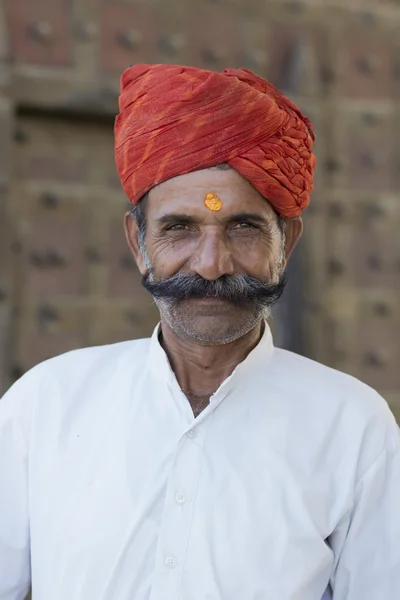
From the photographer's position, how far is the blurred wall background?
2930 millimetres

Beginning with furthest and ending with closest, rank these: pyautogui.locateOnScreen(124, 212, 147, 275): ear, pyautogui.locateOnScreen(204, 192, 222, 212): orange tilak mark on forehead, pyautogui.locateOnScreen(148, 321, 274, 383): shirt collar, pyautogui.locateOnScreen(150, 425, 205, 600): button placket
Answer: pyautogui.locateOnScreen(124, 212, 147, 275): ear → pyautogui.locateOnScreen(148, 321, 274, 383): shirt collar → pyautogui.locateOnScreen(204, 192, 222, 212): orange tilak mark on forehead → pyautogui.locateOnScreen(150, 425, 205, 600): button placket

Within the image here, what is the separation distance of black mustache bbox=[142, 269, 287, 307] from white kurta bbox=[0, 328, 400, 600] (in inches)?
5.7

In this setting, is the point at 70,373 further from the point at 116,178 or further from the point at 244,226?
the point at 116,178

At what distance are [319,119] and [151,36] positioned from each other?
72 cm

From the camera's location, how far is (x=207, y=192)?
5.49 ft

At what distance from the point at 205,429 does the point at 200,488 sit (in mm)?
121

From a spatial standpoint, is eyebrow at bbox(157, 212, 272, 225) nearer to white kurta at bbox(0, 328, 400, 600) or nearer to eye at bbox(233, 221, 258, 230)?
eye at bbox(233, 221, 258, 230)

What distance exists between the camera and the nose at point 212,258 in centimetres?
164

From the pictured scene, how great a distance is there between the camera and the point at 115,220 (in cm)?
306

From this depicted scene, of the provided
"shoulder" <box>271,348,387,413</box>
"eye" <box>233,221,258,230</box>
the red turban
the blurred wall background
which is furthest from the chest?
the blurred wall background

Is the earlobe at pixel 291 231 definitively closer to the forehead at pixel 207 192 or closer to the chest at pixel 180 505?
the forehead at pixel 207 192

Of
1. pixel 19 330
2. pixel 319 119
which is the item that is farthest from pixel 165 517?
pixel 319 119

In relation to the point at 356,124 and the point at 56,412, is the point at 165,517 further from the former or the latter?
the point at 356,124

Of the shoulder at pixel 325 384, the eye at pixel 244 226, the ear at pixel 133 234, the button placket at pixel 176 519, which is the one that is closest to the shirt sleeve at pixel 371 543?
the shoulder at pixel 325 384
